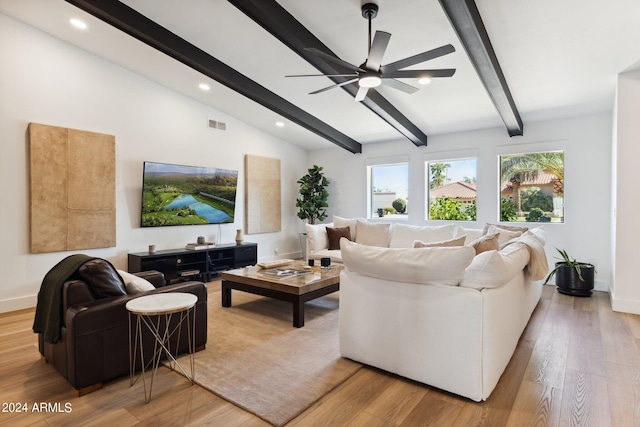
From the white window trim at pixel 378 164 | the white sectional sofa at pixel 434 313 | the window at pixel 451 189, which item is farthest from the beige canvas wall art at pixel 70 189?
the window at pixel 451 189

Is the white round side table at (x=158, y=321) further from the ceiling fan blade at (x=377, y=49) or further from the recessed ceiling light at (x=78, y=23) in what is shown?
the recessed ceiling light at (x=78, y=23)

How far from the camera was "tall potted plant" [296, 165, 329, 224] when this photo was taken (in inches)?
289

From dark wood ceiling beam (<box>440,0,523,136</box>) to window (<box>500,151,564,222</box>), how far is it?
1.19m

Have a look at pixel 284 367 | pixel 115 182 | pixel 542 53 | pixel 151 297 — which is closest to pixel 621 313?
pixel 542 53

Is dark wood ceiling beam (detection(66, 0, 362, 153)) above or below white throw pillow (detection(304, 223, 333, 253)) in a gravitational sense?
above

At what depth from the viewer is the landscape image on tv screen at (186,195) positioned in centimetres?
503

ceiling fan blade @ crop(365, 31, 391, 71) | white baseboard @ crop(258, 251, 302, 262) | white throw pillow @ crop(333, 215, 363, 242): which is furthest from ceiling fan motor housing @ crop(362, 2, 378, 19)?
white baseboard @ crop(258, 251, 302, 262)

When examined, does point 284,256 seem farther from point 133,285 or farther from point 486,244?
point 486,244

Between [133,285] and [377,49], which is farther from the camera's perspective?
[377,49]

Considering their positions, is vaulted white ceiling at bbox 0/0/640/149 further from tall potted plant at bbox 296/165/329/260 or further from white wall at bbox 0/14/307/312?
tall potted plant at bbox 296/165/329/260

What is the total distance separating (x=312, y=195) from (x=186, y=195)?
277 centimetres

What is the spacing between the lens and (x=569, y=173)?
5.07 m

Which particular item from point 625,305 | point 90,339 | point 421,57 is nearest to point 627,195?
point 625,305

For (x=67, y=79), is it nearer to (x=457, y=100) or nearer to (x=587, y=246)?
(x=457, y=100)
